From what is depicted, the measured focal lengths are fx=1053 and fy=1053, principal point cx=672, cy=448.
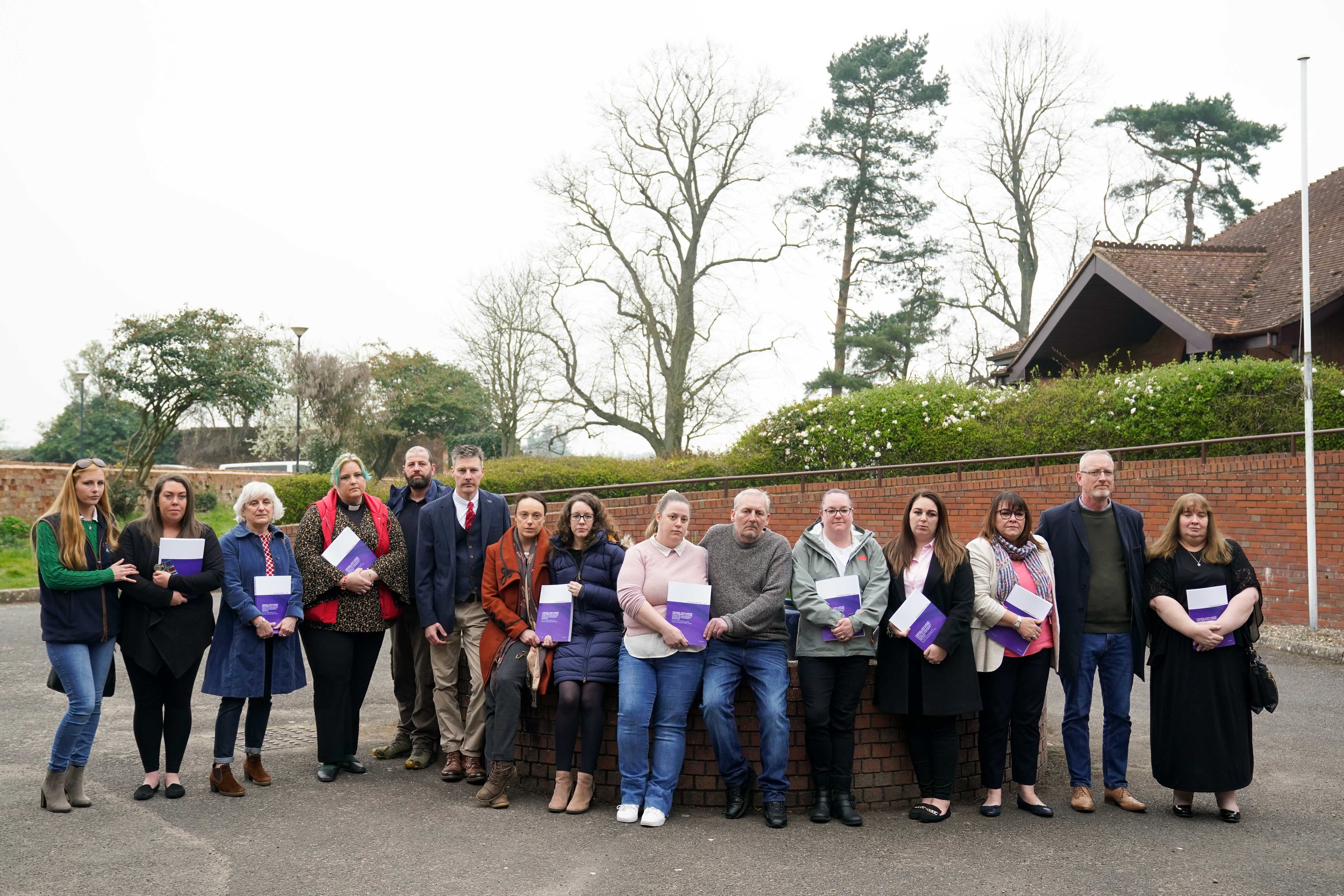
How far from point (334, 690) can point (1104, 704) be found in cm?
479

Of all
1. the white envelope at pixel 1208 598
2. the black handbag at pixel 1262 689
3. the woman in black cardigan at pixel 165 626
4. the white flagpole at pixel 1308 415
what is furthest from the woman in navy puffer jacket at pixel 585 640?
the white flagpole at pixel 1308 415

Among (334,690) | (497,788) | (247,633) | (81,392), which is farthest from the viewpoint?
(81,392)

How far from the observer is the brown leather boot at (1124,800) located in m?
6.11

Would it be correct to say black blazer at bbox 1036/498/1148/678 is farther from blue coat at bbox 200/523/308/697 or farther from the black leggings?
blue coat at bbox 200/523/308/697

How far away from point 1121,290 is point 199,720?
58.7 feet

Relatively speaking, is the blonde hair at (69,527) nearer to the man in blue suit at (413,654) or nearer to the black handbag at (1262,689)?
the man in blue suit at (413,654)

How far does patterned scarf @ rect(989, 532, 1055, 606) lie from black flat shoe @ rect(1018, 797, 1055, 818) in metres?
1.15

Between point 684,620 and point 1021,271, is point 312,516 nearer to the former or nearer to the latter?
point 684,620

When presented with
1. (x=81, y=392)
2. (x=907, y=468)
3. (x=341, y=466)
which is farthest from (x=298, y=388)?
(x=341, y=466)

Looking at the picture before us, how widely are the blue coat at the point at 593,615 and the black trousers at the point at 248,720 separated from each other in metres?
1.87

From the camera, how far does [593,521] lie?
257 inches

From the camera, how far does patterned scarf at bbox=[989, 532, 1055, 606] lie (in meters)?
6.14

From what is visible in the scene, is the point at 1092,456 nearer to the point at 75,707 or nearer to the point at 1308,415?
the point at 75,707

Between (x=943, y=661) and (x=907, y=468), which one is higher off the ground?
(x=907, y=468)
